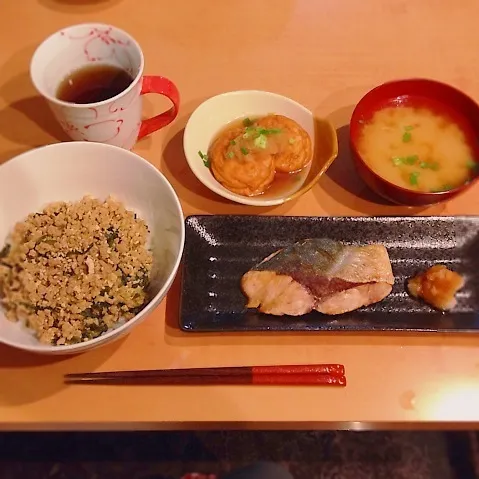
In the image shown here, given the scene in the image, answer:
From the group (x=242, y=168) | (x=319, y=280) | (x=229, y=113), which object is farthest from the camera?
(x=229, y=113)

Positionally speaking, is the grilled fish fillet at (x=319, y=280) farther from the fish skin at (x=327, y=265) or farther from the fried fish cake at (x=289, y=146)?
the fried fish cake at (x=289, y=146)

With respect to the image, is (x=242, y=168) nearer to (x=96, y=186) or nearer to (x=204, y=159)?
(x=204, y=159)

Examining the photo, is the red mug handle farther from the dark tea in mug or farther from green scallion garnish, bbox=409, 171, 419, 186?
green scallion garnish, bbox=409, 171, 419, 186

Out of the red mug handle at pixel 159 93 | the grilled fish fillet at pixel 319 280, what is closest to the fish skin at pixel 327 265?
the grilled fish fillet at pixel 319 280

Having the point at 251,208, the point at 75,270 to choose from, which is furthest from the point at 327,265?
the point at 75,270

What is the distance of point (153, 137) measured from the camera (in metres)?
1.34

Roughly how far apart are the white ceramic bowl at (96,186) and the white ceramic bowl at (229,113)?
0.15 m

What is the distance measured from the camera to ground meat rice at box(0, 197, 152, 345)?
1.01m

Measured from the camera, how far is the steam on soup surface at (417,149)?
1233 mm

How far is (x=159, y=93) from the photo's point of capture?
1184mm

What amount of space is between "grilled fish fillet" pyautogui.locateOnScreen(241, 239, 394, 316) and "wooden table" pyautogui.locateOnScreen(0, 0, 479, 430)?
65 millimetres

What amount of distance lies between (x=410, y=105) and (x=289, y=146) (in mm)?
322

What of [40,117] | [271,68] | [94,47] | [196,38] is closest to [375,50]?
[271,68]

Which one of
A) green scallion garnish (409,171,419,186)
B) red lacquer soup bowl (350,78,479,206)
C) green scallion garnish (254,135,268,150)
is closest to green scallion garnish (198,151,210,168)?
green scallion garnish (254,135,268,150)
